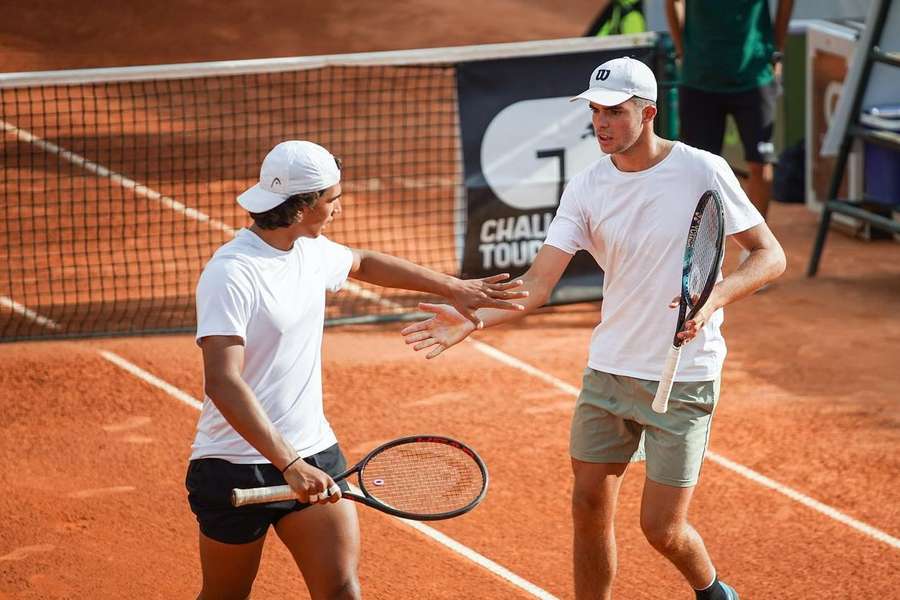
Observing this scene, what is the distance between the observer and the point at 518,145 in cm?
960

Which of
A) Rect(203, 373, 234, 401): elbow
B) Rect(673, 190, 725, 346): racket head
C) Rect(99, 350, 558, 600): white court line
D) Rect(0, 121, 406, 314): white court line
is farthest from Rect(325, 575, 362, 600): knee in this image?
Rect(0, 121, 406, 314): white court line

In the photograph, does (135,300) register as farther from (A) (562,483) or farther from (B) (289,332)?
(B) (289,332)

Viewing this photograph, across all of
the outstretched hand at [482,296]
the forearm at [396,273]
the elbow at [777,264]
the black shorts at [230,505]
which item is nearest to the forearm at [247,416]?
the black shorts at [230,505]

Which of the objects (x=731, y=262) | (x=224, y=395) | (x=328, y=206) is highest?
(x=328, y=206)

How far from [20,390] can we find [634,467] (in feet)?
13.2

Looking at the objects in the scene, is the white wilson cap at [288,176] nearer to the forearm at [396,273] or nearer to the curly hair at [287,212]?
the curly hair at [287,212]

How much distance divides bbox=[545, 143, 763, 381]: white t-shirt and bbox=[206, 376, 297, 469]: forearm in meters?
1.47

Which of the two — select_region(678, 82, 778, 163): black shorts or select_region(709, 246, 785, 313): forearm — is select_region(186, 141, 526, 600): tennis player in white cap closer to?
select_region(709, 246, 785, 313): forearm

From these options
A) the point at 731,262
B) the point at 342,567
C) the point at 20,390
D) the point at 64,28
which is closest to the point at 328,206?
the point at 342,567

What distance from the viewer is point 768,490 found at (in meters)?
6.84

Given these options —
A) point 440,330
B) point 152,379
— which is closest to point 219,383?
point 440,330

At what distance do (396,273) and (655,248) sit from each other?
0.98 metres

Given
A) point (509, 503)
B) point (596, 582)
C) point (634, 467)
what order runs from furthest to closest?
point (634, 467) → point (509, 503) → point (596, 582)

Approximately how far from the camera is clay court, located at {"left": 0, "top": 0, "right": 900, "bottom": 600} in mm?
5965
